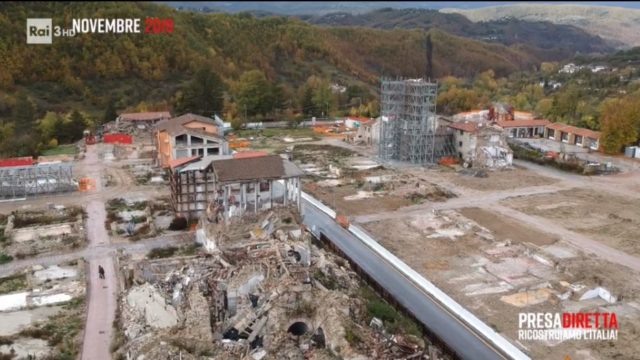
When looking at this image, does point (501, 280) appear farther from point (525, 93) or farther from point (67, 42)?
point (67, 42)

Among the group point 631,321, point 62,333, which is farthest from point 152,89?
point 631,321

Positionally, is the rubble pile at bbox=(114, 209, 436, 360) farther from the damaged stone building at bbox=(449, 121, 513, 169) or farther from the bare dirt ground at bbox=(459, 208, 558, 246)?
the damaged stone building at bbox=(449, 121, 513, 169)

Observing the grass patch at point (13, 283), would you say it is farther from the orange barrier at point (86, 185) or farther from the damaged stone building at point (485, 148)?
the damaged stone building at point (485, 148)

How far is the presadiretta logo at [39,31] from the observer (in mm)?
71062

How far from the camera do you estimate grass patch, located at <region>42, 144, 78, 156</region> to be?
47531mm

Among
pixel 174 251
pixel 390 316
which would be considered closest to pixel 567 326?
pixel 390 316

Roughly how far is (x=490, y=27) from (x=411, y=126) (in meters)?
72.5

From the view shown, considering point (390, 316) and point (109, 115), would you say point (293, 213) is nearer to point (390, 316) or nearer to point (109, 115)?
point (390, 316)

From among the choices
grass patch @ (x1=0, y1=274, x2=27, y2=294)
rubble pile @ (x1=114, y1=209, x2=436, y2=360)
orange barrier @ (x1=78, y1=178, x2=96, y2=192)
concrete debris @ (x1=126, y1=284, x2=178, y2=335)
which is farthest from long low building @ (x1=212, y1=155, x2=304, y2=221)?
orange barrier @ (x1=78, y1=178, x2=96, y2=192)

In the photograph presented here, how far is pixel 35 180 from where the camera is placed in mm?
35094

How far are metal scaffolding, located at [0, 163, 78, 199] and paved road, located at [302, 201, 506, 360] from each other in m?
17.0

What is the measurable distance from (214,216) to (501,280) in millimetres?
12672

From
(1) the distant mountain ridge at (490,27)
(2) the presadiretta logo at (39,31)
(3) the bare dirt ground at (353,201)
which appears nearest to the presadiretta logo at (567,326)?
(3) the bare dirt ground at (353,201)

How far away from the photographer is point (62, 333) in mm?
18281
